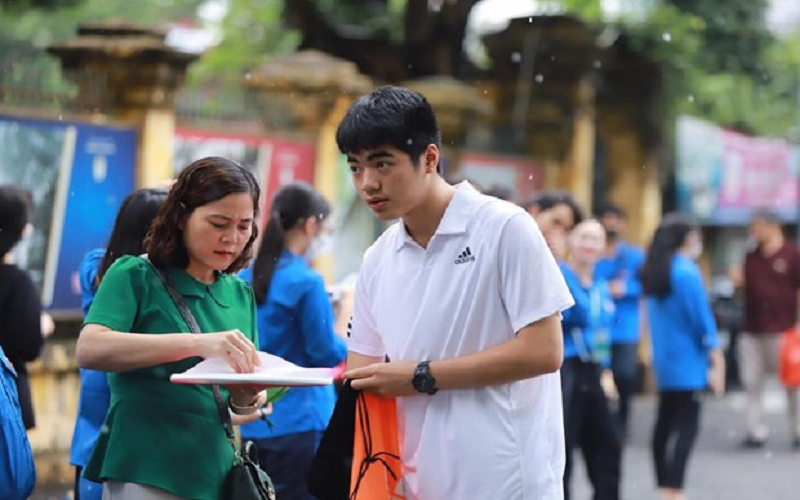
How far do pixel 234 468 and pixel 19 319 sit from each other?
2.38 m

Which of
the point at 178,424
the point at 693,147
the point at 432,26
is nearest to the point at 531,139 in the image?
the point at 432,26

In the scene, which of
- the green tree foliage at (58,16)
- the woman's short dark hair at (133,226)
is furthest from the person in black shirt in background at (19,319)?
the green tree foliage at (58,16)

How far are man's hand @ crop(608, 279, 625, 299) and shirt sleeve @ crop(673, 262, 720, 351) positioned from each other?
2522 mm

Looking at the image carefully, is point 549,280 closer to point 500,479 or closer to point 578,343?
point 500,479

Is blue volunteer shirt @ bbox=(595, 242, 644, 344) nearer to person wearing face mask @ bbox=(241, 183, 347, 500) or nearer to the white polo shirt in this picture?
person wearing face mask @ bbox=(241, 183, 347, 500)

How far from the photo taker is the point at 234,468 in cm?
369

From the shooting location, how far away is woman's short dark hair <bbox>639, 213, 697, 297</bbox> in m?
8.46

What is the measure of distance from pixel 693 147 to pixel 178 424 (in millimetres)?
16383

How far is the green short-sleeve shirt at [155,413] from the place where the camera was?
3568 millimetres

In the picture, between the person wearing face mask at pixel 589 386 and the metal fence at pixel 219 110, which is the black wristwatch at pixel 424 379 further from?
the metal fence at pixel 219 110

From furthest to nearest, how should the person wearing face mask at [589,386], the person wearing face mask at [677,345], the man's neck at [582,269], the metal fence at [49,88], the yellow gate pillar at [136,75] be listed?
1. the yellow gate pillar at [136,75]
2. the metal fence at [49,88]
3. the person wearing face mask at [677,345]
4. the man's neck at [582,269]
5. the person wearing face mask at [589,386]

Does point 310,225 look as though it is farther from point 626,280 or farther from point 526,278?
point 626,280

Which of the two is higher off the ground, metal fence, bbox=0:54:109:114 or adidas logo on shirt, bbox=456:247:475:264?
metal fence, bbox=0:54:109:114

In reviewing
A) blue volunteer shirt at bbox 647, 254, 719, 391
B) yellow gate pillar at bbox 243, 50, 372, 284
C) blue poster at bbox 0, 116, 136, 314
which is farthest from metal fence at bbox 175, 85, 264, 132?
blue volunteer shirt at bbox 647, 254, 719, 391
